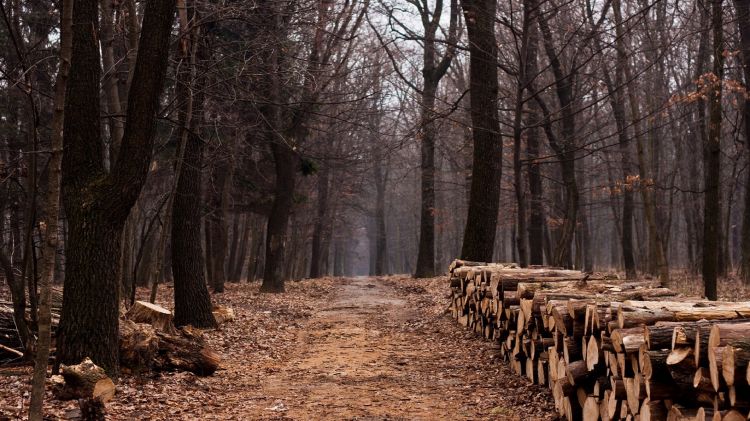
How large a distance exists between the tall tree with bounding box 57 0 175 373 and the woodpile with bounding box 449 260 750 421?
471 centimetres


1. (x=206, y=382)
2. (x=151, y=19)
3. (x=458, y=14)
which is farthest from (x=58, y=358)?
(x=458, y=14)

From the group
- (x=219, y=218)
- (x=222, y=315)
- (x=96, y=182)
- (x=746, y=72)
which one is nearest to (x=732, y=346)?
(x=96, y=182)

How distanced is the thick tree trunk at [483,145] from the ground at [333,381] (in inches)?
78.4

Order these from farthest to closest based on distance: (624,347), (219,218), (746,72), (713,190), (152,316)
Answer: (219,218) → (746,72) → (713,190) → (152,316) → (624,347)

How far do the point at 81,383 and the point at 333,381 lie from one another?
9.98 feet

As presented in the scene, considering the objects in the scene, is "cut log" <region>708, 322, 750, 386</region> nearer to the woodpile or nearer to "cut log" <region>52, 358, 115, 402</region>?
the woodpile

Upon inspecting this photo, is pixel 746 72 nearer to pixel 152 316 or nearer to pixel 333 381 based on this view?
pixel 333 381

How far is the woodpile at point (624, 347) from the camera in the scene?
13.7 feet

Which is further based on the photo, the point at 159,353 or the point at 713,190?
the point at 713,190

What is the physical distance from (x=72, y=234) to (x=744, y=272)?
19.0m

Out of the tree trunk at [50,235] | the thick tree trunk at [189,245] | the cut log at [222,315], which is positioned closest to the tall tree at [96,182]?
the tree trunk at [50,235]

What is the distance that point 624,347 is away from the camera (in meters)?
5.19

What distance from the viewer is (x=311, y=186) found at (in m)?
34.6

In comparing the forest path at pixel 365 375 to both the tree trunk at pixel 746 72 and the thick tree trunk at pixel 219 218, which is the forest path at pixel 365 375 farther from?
the tree trunk at pixel 746 72
